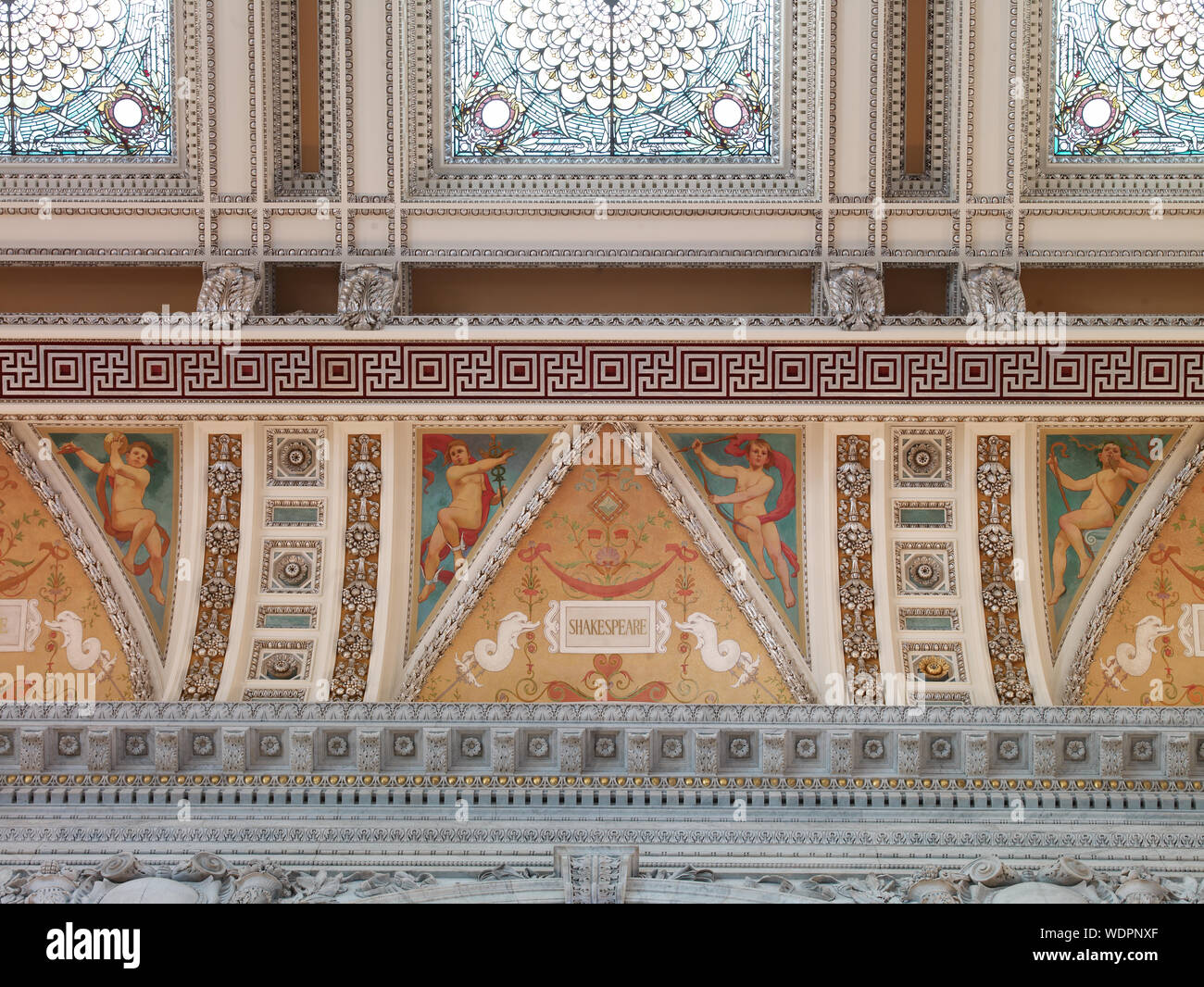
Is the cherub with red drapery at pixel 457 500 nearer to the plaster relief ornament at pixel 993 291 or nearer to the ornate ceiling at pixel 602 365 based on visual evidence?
the ornate ceiling at pixel 602 365

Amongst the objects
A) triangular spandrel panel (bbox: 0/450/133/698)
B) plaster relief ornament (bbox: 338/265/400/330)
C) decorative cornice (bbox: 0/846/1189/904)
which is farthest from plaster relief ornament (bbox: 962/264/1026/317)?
→ triangular spandrel panel (bbox: 0/450/133/698)

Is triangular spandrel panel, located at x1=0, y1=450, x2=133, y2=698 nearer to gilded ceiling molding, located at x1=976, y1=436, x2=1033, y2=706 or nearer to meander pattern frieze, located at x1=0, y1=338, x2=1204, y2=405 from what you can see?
meander pattern frieze, located at x1=0, y1=338, x2=1204, y2=405

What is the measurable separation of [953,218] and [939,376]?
1.08 m

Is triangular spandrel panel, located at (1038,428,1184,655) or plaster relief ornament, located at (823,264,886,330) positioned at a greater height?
plaster relief ornament, located at (823,264,886,330)

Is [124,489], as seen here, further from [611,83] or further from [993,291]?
[993,291]

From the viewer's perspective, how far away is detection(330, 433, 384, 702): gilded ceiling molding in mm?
6957

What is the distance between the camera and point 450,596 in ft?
23.3

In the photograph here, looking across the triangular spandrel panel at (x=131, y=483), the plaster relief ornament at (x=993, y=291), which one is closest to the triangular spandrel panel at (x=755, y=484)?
the plaster relief ornament at (x=993, y=291)

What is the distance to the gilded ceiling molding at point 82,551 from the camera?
696 centimetres

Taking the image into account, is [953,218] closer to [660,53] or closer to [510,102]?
[660,53]

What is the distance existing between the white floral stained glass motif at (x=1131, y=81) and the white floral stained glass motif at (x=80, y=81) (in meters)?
5.72

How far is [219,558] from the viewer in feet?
23.3

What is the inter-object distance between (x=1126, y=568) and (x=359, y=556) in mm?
4725

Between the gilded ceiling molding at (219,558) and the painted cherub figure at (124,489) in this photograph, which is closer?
the gilded ceiling molding at (219,558)
